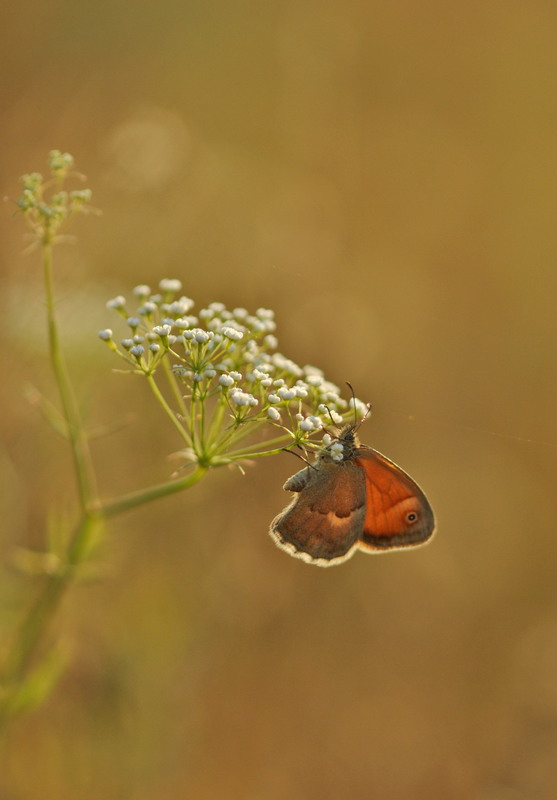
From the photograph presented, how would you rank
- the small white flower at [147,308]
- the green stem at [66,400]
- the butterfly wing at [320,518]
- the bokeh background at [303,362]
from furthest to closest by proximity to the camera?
the bokeh background at [303,362] → the butterfly wing at [320,518] → the small white flower at [147,308] → the green stem at [66,400]

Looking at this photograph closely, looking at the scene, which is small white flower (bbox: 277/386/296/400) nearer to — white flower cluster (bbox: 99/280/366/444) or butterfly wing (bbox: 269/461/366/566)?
white flower cluster (bbox: 99/280/366/444)

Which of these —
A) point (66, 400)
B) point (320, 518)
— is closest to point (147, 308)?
point (66, 400)

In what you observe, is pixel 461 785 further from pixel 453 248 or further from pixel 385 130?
pixel 385 130

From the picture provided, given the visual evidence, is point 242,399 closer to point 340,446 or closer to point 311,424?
point 311,424

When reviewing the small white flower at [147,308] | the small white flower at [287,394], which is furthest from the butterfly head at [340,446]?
the small white flower at [147,308]

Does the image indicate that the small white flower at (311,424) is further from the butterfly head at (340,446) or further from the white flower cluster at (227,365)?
the butterfly head at (340,446)

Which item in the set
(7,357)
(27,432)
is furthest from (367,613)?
(7,357)
